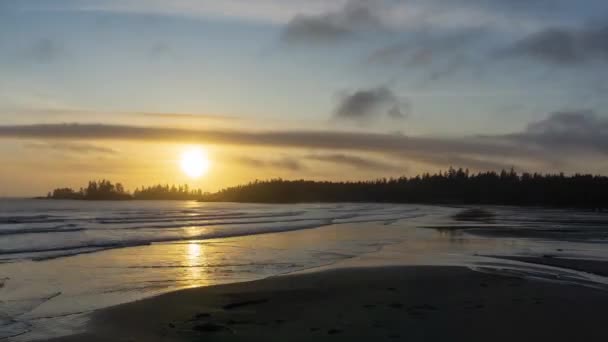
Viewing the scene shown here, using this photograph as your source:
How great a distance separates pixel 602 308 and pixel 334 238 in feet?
66.0

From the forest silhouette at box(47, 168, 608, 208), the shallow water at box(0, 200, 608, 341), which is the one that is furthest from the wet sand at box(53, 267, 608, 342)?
the forest silhouette at box(47, 168, 608, 208)

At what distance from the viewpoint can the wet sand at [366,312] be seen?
9.30m

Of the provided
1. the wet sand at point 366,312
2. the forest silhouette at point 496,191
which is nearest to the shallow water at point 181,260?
the wet sand at point 366,312

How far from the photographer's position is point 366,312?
35.9ft

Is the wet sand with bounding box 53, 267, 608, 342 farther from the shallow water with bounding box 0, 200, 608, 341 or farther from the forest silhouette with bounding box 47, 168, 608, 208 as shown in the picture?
the forest silhouette with bounding box 47, 168, 608, 208

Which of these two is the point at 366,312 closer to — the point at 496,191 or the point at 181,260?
the point at 181,260

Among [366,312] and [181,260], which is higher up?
[366,312]

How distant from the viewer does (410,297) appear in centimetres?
1255

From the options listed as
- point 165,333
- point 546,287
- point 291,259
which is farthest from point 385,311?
point 291,259

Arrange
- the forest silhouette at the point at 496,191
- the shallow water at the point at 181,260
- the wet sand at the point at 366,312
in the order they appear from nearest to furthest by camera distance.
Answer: the wet sand at the point at 366,312, the shallow water at the point at 181,260, the forest silhouette at the point at 496,191

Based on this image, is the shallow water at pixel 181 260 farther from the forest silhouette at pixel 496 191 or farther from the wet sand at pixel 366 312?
the forest silhouette at pixel 496 191

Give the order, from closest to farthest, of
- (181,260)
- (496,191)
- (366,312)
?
1. (366,312)
2. (181,260)
3. (496,191)

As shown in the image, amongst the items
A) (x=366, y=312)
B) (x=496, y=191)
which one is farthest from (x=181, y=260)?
(x=496, y=191)

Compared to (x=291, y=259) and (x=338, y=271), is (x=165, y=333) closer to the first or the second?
(x=338, y=271)
